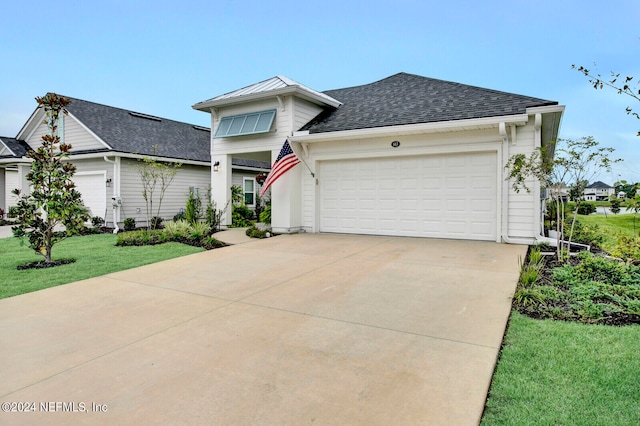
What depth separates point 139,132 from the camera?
53.3 ft

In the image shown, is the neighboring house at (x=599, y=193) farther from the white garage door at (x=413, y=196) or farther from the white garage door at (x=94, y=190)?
the white garage door at (x=94, y=190)

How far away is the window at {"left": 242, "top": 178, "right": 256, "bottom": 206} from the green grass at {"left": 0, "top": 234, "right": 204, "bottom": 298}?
342 inches

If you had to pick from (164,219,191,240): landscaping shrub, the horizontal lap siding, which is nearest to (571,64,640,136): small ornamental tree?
(164,219,191,240): landscaping shrub

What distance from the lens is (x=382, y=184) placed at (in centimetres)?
1049

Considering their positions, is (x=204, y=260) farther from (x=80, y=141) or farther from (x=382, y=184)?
(x=80, y=141)

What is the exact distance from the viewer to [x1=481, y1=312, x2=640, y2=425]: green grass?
2354 mm

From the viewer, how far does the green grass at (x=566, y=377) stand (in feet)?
7.72

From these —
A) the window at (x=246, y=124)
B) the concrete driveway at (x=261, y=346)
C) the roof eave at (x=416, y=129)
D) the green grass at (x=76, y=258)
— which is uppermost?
the window at (x=246, y=124)

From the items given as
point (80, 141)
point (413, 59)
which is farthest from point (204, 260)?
point (413, 59)

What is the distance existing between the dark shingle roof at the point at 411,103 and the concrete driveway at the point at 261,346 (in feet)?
14.8

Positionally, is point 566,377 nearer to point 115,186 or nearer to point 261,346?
point 261,346

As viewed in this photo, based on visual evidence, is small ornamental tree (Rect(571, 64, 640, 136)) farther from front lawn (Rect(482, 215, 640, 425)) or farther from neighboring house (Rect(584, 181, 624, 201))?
front lawn (Rect(482, 215, 640, 425))

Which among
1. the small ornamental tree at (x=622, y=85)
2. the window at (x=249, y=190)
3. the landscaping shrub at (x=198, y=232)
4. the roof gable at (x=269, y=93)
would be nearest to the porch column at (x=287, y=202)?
the roof gable at (x=269, y=93)

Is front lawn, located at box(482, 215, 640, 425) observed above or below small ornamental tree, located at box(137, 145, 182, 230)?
below
